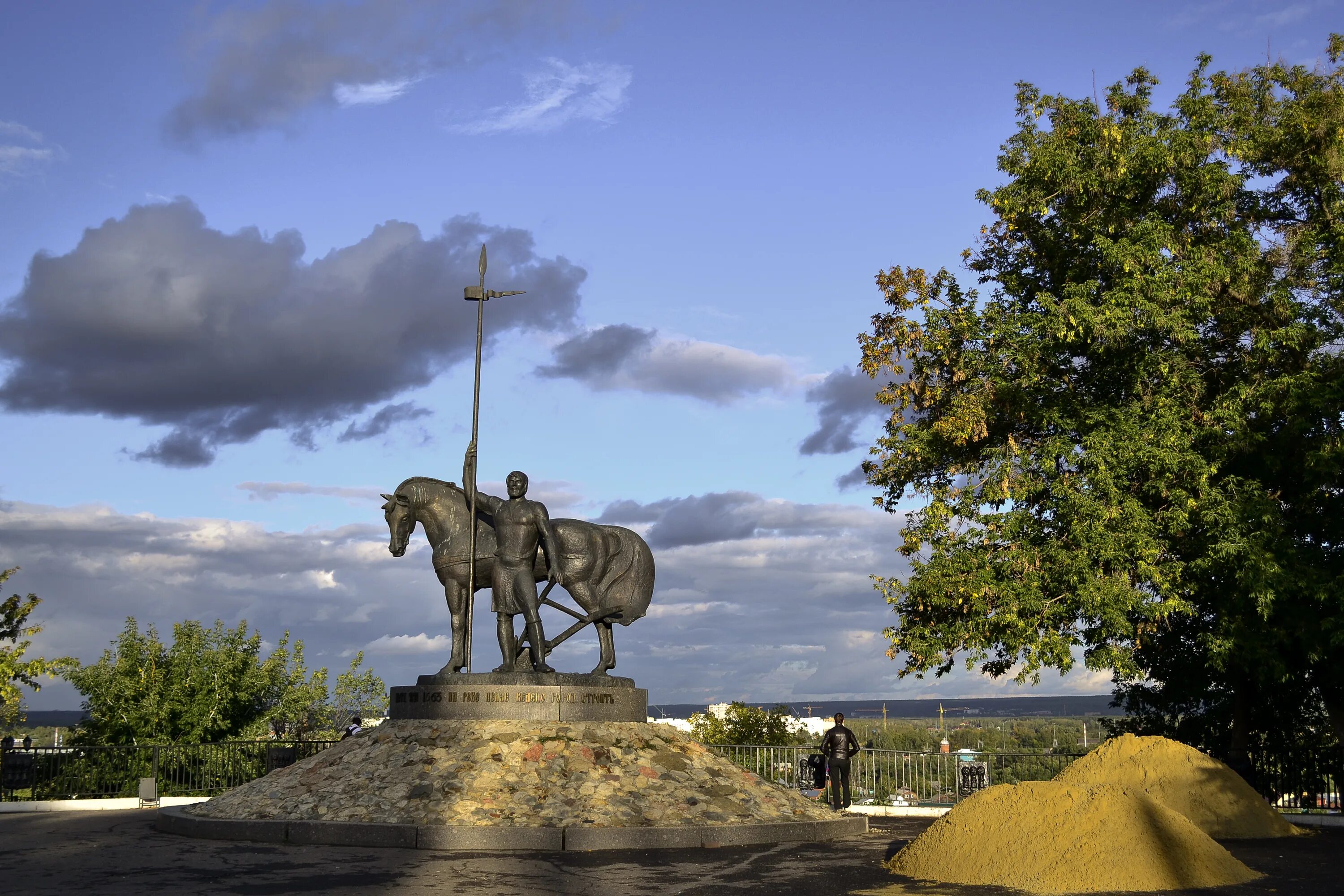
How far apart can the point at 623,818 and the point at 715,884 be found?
151 inches

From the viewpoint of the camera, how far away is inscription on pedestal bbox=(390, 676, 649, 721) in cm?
1727

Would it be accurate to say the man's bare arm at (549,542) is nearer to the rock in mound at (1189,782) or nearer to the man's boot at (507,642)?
the man's boot at (507,642)

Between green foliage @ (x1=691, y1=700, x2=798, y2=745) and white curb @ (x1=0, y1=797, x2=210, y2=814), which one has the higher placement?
green foliage @ (x1=691, y1=700, x2=798, y2=745)

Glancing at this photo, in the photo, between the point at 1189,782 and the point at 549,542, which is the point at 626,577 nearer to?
the point at 549,542

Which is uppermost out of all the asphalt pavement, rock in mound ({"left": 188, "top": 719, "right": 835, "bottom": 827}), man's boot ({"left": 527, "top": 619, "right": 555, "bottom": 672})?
man's boot ({"left": 527, "top": 619, "right": 555, "bottom": 672})

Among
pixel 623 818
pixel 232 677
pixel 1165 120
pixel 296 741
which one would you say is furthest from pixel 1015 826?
pixel 232 677

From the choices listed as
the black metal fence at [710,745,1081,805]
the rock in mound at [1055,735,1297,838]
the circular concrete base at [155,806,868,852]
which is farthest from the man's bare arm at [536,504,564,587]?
the rock in mound at [1055,735,1297,838]

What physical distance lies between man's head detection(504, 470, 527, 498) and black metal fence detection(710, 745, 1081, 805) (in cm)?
768

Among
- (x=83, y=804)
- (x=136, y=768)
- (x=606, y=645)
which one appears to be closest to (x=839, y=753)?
(x=606, y=645)

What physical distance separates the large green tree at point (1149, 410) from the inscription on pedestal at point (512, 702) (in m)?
7.01

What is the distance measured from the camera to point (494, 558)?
734 inches

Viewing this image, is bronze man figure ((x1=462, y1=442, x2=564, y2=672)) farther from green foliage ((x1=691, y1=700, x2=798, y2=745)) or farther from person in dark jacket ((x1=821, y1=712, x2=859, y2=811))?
green foliage ((x1=691, y1=700, x2=798, y2=745))

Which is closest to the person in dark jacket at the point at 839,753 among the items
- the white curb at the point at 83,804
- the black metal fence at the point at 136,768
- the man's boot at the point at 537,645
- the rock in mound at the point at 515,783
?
the rock in mound at the point at 515,783

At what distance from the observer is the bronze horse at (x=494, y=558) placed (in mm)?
18734
